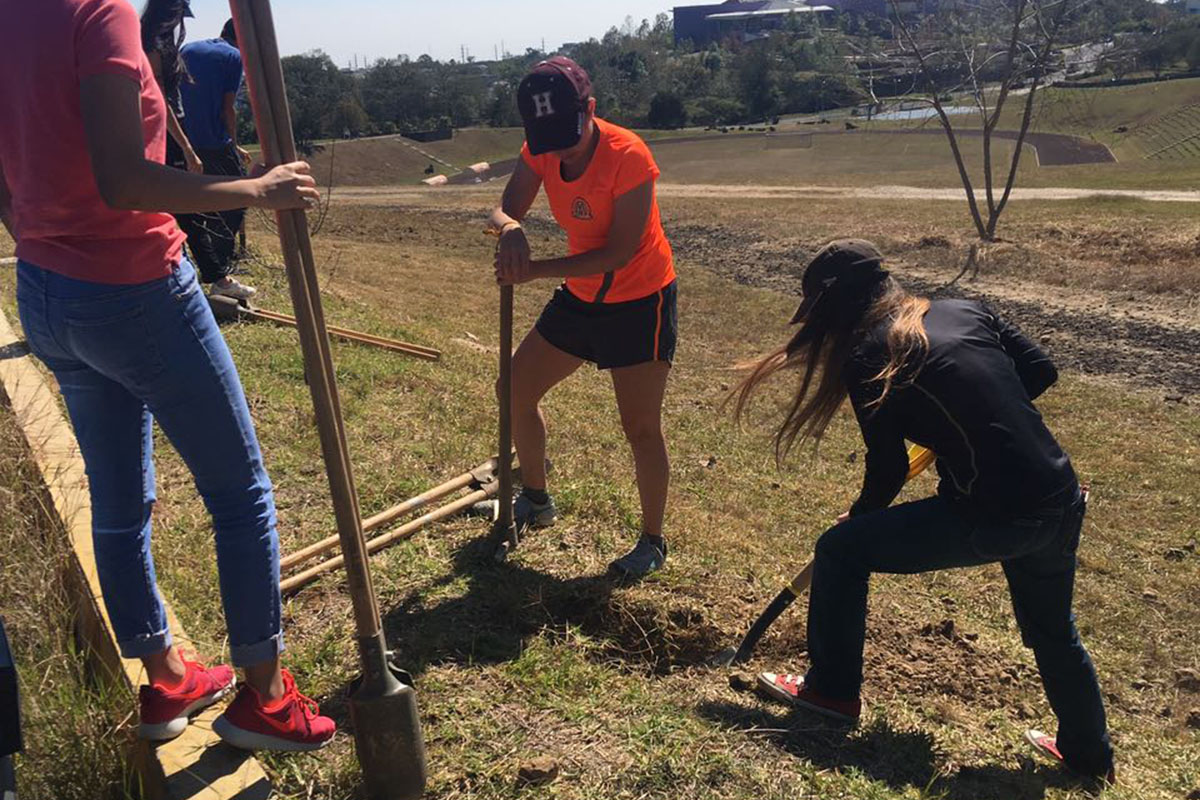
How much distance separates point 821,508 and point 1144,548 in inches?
71.9

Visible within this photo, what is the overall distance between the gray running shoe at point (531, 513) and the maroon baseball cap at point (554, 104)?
4.86ft

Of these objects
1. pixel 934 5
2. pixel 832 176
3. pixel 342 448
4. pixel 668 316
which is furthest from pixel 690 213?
pixel 342 448

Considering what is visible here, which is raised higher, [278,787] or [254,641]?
[254,641]

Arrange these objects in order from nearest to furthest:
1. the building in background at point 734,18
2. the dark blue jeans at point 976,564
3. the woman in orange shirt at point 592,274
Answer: the dark blue jeans at point 976,564, the woman in orange shirt at point 592,274, the building in background at point 734,18

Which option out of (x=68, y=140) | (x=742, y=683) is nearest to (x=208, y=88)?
(x=68, y=140)

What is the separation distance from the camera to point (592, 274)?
132 inches

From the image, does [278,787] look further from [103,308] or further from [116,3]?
[116,3]

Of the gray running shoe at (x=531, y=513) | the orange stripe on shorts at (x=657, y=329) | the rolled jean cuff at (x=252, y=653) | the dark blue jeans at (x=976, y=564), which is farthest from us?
the gray running shoe at (x=531, y=513)

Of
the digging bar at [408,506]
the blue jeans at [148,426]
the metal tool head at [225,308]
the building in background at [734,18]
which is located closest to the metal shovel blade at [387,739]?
the blue jeans at [148,426]

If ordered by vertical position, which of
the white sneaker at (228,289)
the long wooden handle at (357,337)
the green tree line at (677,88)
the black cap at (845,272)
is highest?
the green tree line at (677,88)

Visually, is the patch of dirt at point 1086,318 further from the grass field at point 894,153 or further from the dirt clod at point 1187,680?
the grass field at point 894,153

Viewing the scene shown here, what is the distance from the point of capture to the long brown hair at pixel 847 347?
9.09 ft

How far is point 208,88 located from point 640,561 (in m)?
4.90

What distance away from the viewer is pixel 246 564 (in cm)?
234
